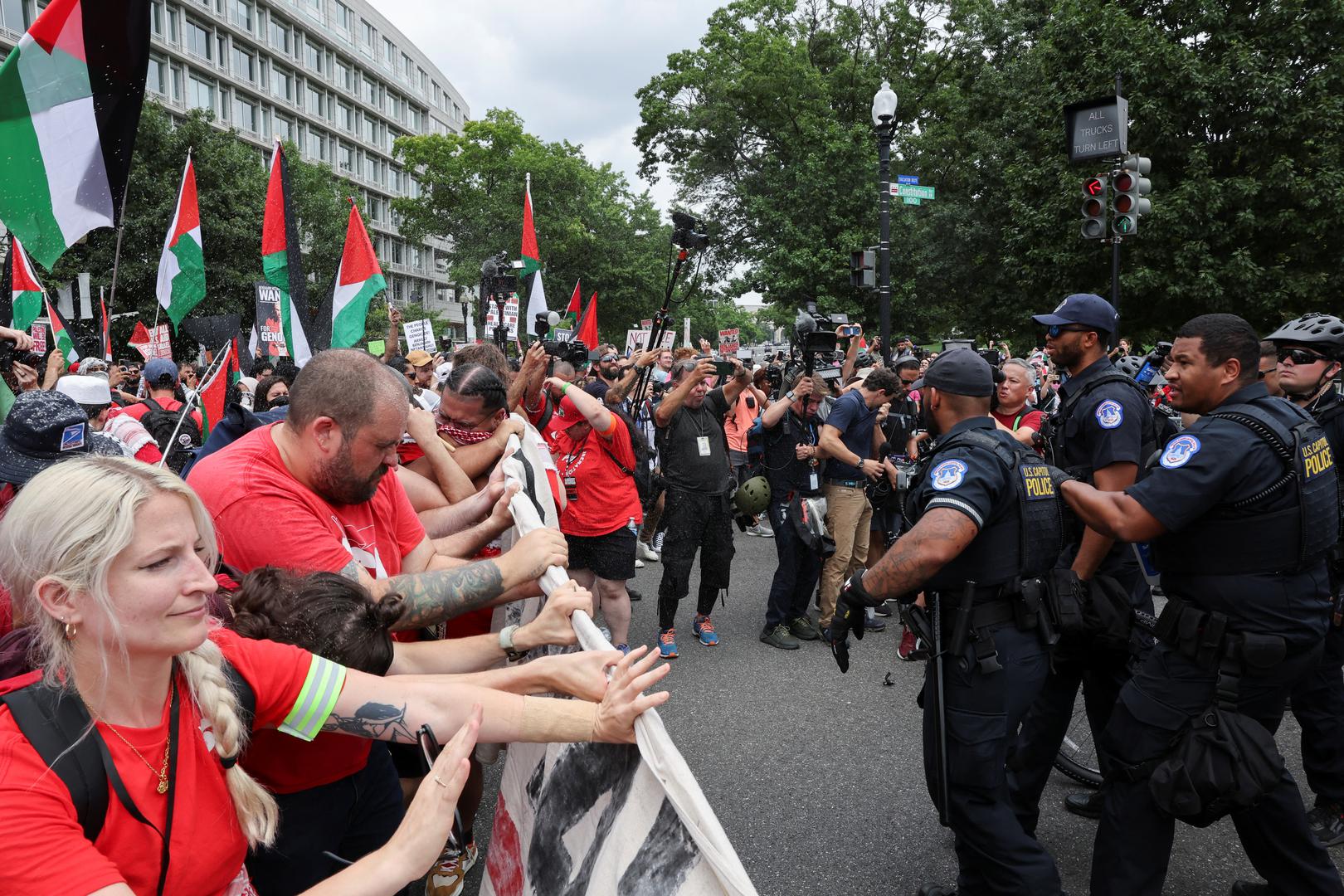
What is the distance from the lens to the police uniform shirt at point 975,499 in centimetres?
274

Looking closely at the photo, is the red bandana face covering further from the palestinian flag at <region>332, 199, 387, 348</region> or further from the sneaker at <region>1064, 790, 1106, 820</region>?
the sneaker at <region>1064, 790, 1106, 820</region>

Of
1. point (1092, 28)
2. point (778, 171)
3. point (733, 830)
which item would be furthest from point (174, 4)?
point (733, 830)

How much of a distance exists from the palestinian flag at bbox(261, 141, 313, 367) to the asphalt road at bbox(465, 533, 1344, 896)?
10.9 ft

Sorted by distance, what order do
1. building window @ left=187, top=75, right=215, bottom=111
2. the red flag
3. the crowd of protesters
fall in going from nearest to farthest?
the crowd of protesters → the red flag → building window @ left=187, top=75, right=215, bottom=111

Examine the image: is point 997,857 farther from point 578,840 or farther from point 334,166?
point 334,166

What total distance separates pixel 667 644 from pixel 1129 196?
256 inches

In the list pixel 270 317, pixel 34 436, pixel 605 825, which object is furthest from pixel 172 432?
pixel 605 825

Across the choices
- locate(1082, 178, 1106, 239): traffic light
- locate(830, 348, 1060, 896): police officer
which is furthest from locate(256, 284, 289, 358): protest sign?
locate(1082, 178, 1106, 239): traffic light

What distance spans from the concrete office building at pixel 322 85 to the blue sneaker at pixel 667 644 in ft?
123

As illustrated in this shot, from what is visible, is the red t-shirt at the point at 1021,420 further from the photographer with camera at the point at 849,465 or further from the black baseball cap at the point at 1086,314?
the black baseball cap at the point at 1086,314

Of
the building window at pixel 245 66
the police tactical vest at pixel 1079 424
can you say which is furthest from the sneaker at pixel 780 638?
the building window at pixel 245 66

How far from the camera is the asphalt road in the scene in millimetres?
3322

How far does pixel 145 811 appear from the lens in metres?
1.39

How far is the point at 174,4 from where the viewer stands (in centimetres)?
4097
